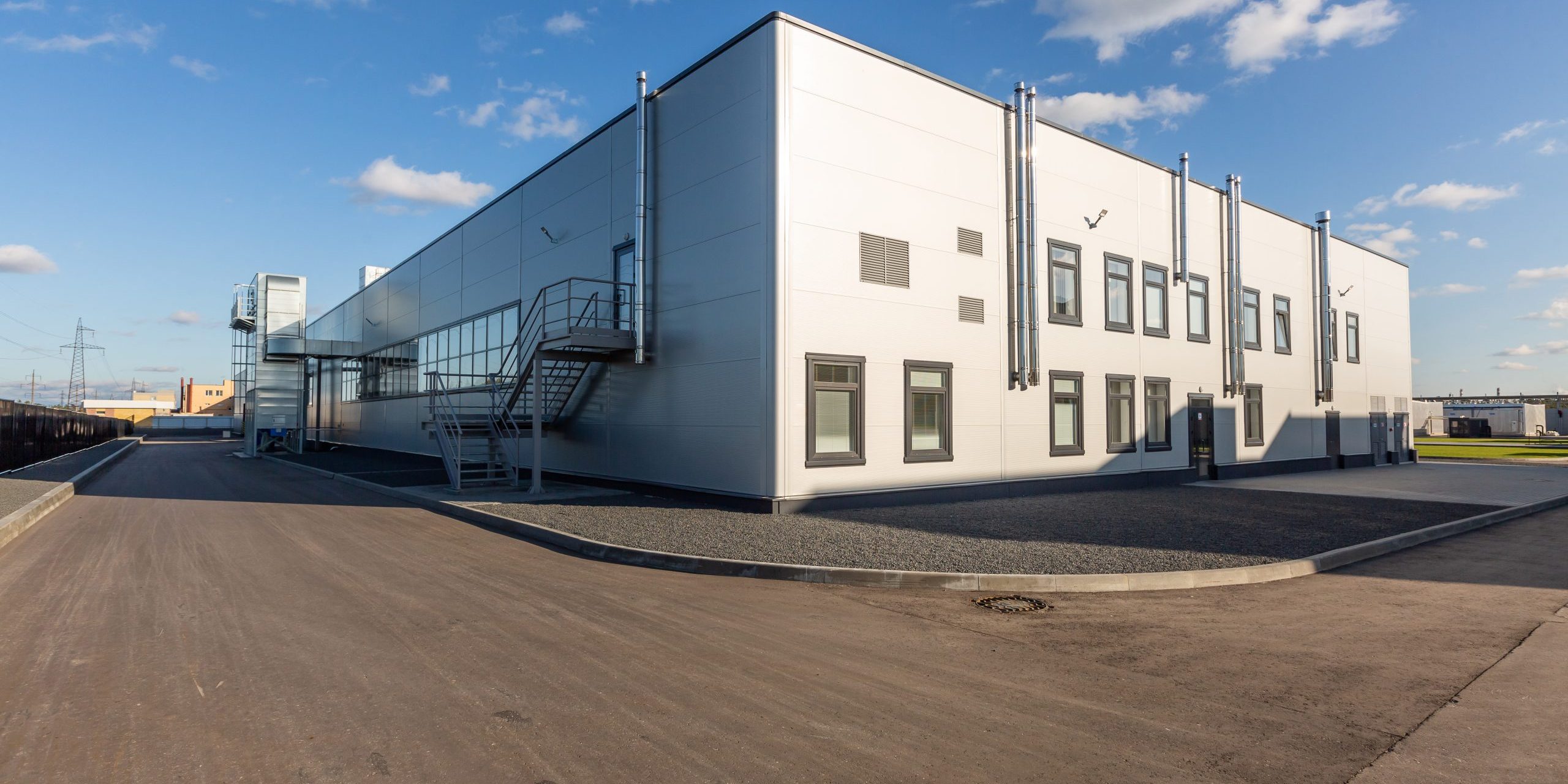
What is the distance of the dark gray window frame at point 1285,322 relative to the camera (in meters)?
25.7

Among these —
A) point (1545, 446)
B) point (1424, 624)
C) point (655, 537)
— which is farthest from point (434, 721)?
point (1545, 446)

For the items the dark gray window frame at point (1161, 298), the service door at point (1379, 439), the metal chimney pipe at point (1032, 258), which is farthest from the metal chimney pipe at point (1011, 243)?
the service door at point (1379, 439)

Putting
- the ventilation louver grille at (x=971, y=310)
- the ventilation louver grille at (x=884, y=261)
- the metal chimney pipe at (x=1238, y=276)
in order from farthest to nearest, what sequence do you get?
the metal chimney pipe at (x=1238, y=276), the ventilation louver grille at (x=971, y=310), the ventilation louver grille at (x=884, y=261)

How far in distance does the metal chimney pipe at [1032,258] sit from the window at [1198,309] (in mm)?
7173

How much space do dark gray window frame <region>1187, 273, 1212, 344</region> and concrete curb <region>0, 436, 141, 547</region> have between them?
25.5 meters

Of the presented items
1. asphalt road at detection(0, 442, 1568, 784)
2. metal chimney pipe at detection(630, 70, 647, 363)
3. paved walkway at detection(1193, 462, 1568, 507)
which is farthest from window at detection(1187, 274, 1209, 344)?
metal chimney pipe at detection(630, 70, 647, 363)

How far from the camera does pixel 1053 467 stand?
1845cm

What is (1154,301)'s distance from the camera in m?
21.3

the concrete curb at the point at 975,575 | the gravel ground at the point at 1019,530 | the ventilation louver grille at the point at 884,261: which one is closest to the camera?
the concrete curb at the point at 975,575

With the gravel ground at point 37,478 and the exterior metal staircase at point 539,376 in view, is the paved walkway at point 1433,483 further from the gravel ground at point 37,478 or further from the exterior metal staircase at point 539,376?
the gravel ground at point 37,478

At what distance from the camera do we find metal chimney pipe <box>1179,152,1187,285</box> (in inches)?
858

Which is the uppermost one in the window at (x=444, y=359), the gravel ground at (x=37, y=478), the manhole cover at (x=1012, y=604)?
the window at (x=444, y=359)

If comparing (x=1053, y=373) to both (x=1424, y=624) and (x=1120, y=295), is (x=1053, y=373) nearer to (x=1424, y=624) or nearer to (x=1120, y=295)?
(x=1120, y=295)

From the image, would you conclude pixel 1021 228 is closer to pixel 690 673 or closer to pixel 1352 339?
pixel 690 673
